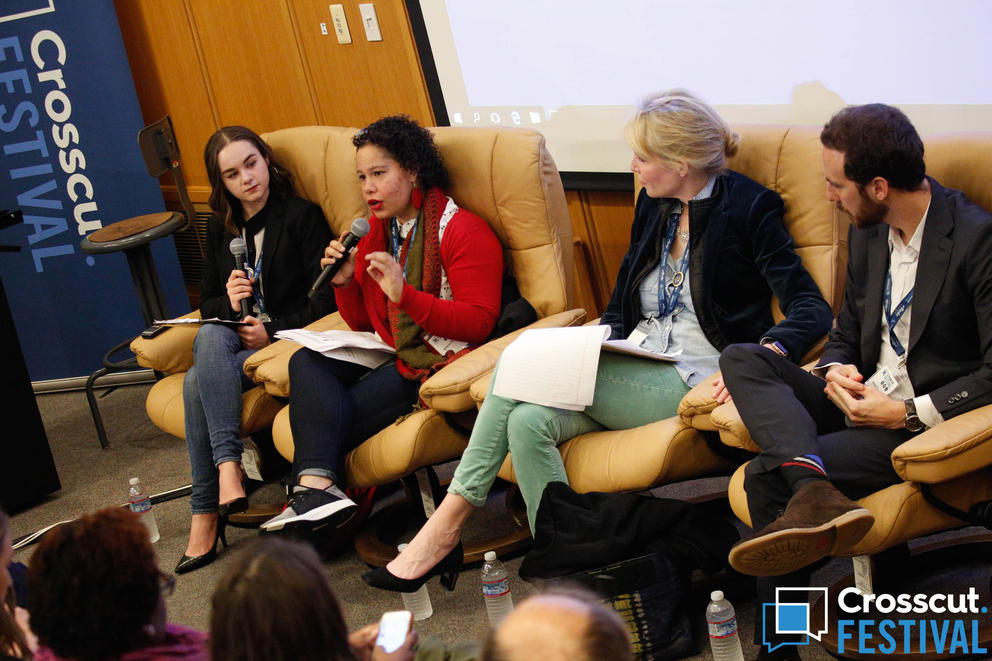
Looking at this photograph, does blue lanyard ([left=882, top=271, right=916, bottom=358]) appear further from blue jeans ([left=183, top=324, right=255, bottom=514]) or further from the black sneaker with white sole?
blue jeans ([left=183, top=324, right=255, bottom=514])

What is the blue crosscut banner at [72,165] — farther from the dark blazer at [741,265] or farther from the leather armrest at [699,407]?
the leather armrest at [699,407]

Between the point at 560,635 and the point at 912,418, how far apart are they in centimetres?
132

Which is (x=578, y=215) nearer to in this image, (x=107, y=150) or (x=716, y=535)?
(x=716, y=535)

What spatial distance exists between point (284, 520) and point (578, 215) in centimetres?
160

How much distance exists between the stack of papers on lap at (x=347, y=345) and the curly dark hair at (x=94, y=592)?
1609 mm

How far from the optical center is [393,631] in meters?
1.55

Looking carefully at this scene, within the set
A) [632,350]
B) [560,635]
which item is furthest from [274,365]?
[560,635]

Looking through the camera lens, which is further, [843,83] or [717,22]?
[717,22]

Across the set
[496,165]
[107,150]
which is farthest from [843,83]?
[107,150]

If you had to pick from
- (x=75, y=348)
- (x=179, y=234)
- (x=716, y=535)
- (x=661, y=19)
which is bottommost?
(x=716, y=535)

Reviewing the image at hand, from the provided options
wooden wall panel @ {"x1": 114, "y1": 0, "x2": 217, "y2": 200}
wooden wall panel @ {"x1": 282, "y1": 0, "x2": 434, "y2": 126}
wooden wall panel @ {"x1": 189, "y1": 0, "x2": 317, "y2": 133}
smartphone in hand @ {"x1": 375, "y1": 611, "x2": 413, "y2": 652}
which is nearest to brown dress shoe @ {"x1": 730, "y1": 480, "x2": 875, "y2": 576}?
smartphone in hand @ {"x1": 375, "y1": 611, "x2": 413, "y2": 652}

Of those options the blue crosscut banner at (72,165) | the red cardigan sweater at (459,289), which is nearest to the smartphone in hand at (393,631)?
the red cardigan sweater at (459,289)

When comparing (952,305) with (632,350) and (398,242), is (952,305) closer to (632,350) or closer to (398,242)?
(632,350)

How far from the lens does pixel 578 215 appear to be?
12.6 feet
